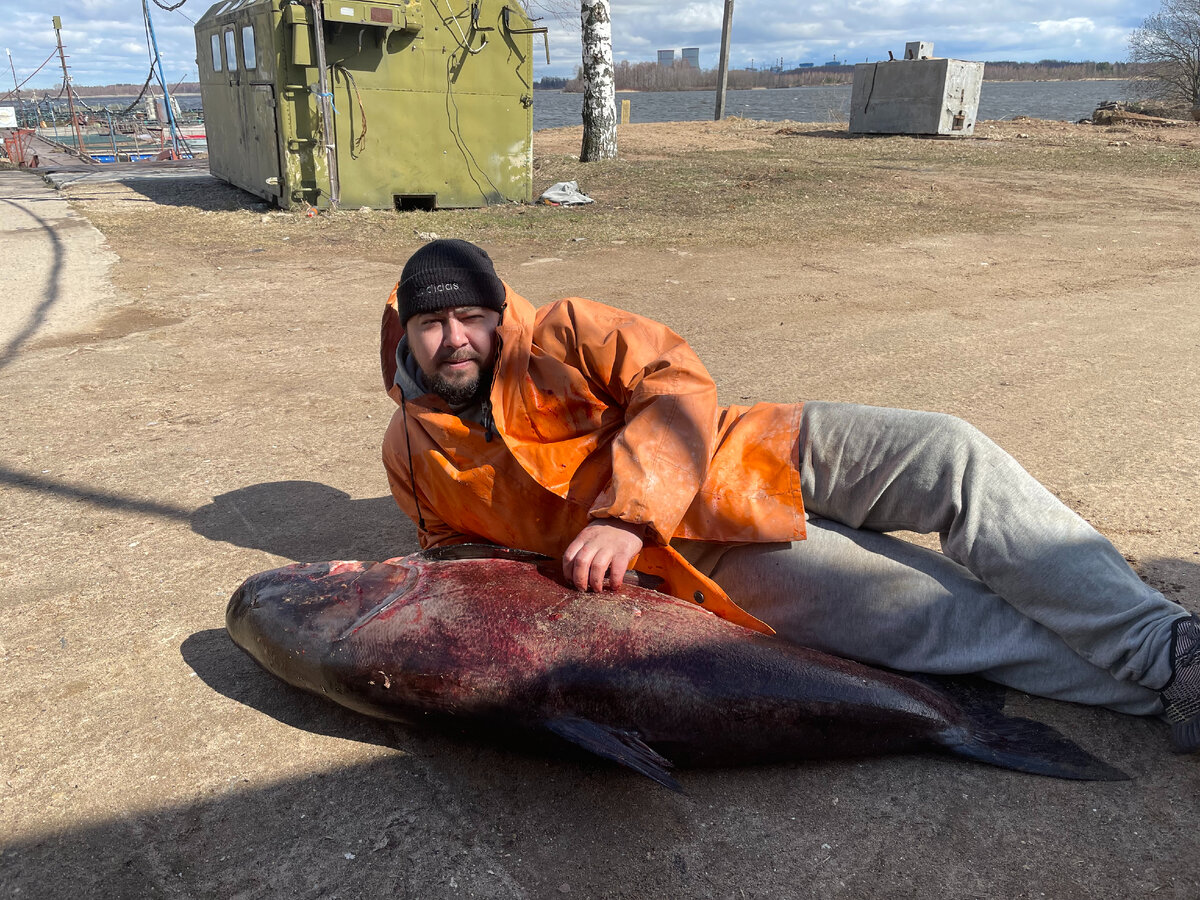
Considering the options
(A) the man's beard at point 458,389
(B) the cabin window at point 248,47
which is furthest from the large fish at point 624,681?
(B) the cabin window at point 248,47

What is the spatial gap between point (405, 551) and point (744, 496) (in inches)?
61.5

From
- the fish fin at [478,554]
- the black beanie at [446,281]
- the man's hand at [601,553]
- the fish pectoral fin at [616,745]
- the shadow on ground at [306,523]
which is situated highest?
the black beanie at [446,281]

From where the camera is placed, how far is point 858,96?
76.0ft

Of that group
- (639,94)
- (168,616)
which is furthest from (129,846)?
(639,94)

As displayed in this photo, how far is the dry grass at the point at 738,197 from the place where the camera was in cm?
1064

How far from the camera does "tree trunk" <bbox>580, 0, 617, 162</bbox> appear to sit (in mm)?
15111

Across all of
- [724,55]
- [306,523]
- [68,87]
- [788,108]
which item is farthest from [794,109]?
[306,523]

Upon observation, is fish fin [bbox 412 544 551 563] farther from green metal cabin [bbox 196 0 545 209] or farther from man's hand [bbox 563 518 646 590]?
green metal cabin [bbox 196 0 545 209]

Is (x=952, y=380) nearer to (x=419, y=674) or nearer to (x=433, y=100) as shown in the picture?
(x=419, y=674)

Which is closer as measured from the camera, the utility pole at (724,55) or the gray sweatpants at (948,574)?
the gray sweatpants at (948,574)

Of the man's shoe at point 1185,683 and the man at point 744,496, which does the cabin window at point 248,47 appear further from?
the man's shoe at point 1185,683

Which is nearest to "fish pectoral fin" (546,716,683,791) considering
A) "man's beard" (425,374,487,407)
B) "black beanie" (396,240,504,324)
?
"man's beard" (425,374,487,407)

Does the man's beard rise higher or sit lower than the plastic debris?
higher

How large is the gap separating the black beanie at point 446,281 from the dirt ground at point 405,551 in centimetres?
130
